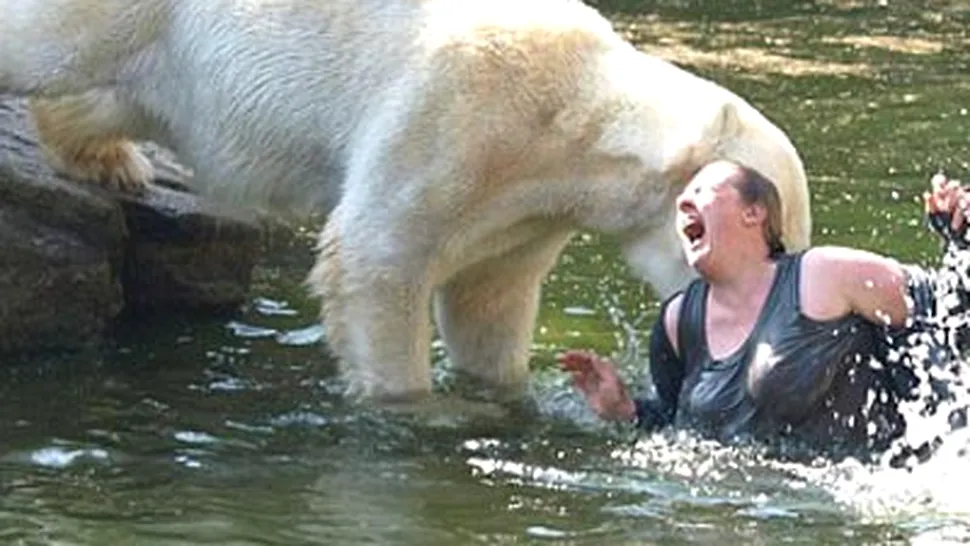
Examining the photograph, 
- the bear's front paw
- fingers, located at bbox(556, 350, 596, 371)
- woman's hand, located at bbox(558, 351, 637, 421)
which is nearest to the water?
woman's hand, located at bbox(558, 351, 637, 421)

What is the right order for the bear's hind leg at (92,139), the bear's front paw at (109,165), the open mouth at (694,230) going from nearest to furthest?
the open mouth at (694,230), the bear's hind leg at (92,139), the bear's front paw at (109,165)

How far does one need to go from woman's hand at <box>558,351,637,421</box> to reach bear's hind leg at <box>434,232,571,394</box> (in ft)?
2.74

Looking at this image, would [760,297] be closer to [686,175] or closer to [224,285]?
[686,175]

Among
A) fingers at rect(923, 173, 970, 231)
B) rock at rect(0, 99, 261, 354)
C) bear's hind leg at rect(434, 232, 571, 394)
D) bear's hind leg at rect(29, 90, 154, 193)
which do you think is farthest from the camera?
bear's hind leg at rect(29, 90, 154, 193)

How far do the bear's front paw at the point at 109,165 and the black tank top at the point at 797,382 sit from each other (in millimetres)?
2857

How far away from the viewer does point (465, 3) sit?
8.06 meters

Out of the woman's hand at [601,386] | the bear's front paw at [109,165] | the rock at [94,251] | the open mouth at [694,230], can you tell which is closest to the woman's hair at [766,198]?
the open mouth at [694,230]

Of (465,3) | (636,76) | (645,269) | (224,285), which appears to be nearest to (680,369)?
(645,269)

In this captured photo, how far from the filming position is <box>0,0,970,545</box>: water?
631 centimetres

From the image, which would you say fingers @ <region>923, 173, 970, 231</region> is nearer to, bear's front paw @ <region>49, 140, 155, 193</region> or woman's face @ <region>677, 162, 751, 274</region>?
woman's face @ <region>677, 162, 751, 274</region>

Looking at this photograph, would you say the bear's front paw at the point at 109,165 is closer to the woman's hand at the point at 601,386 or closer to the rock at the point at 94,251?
the rock at the point at 94,251

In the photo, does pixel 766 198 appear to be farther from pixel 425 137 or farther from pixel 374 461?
pixel 374 461

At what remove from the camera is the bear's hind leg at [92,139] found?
877 cm

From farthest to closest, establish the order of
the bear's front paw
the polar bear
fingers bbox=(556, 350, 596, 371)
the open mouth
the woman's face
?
the bear's front paw < the polar bear < fingers bbox=(556, 350, 596, 371) < the open mouth < the woman's face
